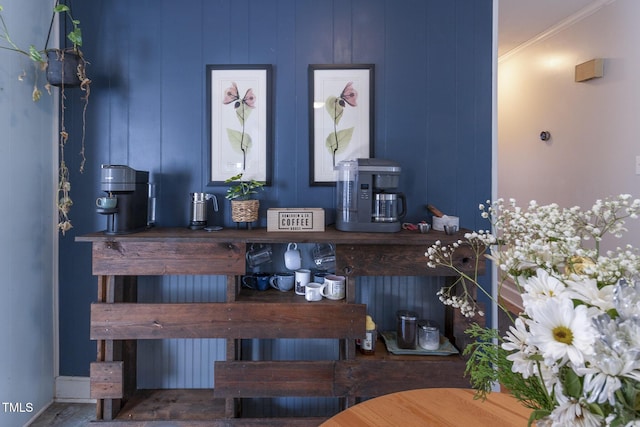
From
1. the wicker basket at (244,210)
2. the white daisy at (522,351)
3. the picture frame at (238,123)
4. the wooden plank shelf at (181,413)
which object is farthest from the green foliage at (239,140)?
the white daisy at (522,351)

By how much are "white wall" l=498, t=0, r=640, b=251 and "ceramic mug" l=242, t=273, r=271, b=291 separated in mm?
2293

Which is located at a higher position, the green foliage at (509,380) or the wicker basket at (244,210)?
the wicker basket at (244,210)

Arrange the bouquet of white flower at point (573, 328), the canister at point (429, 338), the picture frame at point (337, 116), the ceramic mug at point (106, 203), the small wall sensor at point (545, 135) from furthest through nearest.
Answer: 1. the small wall sensor at point (545, 135)
2. the picture frame at point (337, 116)
3. the canister at point (429, 338)
4. the ceramic mug at point (106, 203)
5. the bouquet of white flower at point (573, 328)

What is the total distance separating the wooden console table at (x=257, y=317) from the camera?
1521 millimetres

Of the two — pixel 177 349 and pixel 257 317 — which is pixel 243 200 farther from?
pixel 177 349

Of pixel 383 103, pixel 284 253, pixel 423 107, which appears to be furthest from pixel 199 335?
pixel 423 107

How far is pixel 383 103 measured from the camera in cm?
188

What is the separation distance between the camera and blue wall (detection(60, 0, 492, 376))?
1.88 m

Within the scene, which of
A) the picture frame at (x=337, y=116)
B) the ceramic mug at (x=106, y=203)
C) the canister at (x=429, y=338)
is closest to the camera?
the ceramic mug at (x=106, y=203)

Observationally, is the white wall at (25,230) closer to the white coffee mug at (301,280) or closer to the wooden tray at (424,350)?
the white coffee mug at (301,280)

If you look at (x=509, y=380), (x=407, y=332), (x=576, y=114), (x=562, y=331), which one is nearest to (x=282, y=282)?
(x=407, y=332)

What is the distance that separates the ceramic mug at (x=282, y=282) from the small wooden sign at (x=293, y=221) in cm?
27

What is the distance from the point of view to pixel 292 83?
1.89 m

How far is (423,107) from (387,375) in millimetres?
1402
